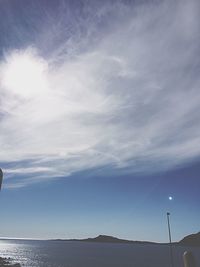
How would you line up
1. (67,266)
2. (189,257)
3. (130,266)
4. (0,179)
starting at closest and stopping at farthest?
(189,257) < (0,179) < (67,266) < (130,266)

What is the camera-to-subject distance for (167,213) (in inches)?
842

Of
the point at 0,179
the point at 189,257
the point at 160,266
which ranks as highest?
the point at 0,179

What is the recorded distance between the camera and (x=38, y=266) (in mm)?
123000

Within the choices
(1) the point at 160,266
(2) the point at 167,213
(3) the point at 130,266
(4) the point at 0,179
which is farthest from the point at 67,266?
(4) the point at 0,179

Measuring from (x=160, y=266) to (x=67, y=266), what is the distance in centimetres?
4703

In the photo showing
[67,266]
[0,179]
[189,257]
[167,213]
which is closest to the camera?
[189,257]

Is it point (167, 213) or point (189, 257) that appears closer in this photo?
point (189, 257)

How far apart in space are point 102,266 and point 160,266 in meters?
29.8

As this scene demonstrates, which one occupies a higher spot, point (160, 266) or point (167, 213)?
point (167, 213)

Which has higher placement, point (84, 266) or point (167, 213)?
point (167, 213)

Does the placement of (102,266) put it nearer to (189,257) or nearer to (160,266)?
(160,266)

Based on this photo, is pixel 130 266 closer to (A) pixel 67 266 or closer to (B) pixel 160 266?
(B) pixel 160 266

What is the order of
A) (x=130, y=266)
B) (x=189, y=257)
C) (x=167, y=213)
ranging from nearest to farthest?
(x=189, y=257) → (x=167, y=213) → (x=130, y=266)

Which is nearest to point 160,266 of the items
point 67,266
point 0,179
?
point 67,266
